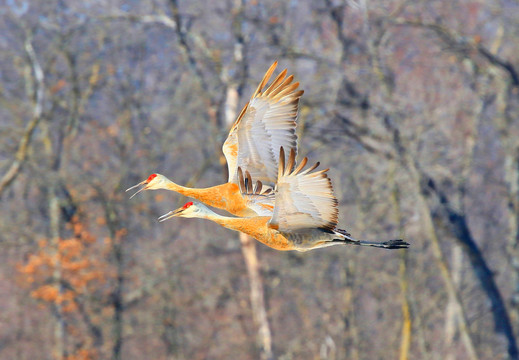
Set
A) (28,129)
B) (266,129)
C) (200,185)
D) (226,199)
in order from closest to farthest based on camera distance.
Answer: (226,199)
(266,129)
(28,129)
(200,185)

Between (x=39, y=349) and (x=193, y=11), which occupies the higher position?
(x=193, y=11)

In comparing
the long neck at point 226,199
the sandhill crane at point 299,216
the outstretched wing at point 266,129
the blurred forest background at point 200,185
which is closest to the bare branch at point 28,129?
the blurred forest background at point 200,185

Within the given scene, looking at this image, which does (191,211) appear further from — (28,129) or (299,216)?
(28,129)

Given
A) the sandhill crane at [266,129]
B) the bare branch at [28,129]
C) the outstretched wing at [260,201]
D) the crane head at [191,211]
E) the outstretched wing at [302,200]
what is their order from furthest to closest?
1. the bare branch at [28,129]
2. the sandhill crane at [266,129]
3. the outstretched wing at [260,201]
4. the crane head at [191,211]
5. the outstretched wing at [302,200]

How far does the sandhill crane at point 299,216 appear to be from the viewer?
136 inches

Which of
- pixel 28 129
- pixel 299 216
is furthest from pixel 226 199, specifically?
pixel 28 129

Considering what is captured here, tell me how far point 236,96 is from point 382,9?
8.95 ft

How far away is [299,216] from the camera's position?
11.7 feet

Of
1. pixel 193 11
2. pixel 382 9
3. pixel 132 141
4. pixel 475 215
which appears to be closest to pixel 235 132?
pixel 382 9

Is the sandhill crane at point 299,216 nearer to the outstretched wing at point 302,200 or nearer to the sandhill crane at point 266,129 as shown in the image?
the outstretched wing at point 302,200

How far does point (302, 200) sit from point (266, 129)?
131cm

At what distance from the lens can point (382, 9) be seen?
509 inches

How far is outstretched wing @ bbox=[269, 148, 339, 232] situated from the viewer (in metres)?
3.46

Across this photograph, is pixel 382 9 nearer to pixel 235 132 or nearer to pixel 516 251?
pixel 516 251
